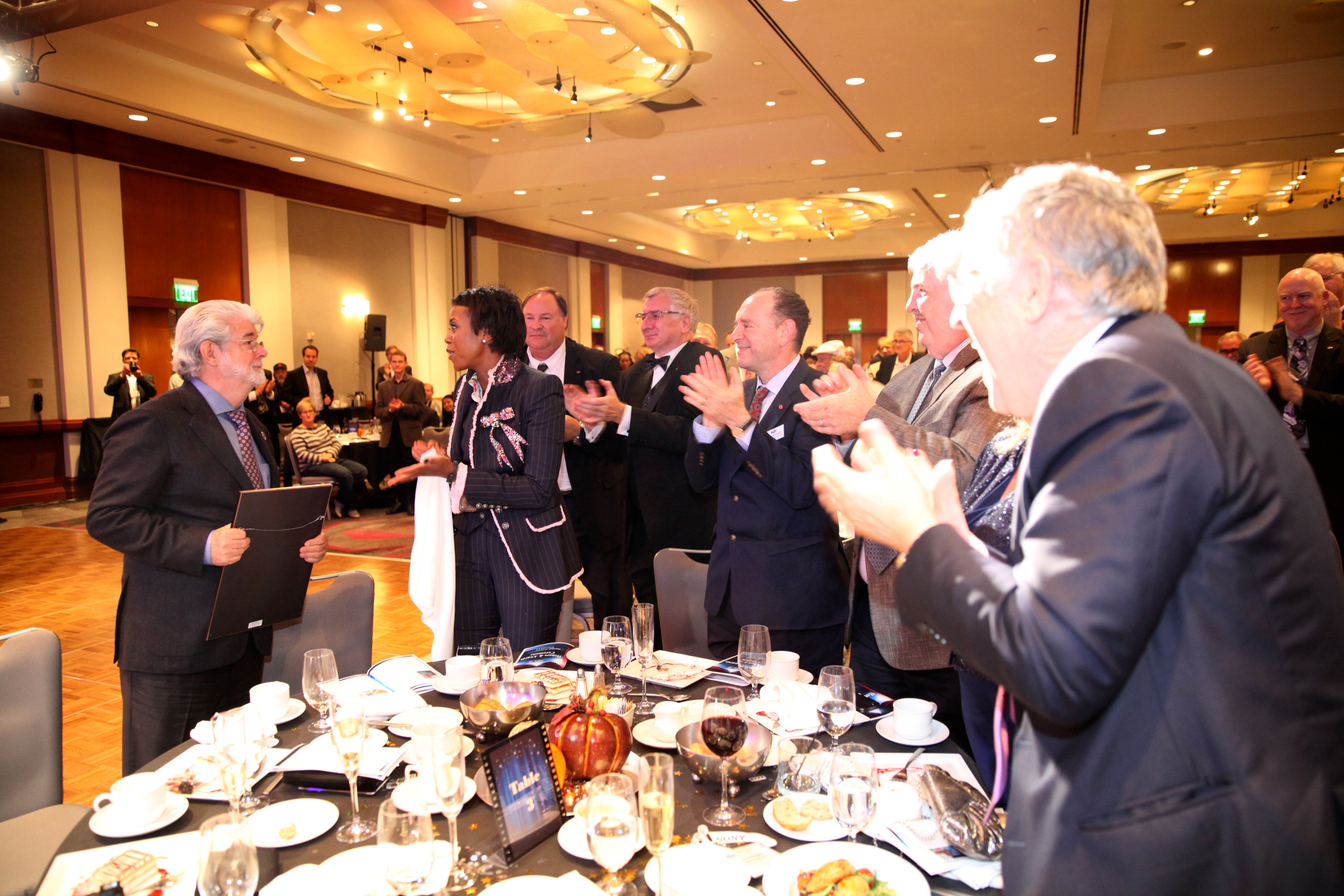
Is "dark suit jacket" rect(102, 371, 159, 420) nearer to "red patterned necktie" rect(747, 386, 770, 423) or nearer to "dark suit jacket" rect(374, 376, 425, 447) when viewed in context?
"dark suit jacket" rect(374, 376, 425, 447)

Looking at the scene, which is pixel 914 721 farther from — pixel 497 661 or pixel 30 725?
pixel 30 725

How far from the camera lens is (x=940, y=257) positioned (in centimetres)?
207

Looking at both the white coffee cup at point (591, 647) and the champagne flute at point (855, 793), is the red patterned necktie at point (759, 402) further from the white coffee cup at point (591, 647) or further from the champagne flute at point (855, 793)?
the champagne flute at point (855, 793)

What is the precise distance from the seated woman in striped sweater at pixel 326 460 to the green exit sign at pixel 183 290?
2.41 meters

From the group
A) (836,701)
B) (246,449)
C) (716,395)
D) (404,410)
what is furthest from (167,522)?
(404,410)

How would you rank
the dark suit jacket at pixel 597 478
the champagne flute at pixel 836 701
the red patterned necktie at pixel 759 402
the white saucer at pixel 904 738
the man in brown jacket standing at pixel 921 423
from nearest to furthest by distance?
the champagne flute at pixel 836 701
the white saucer at pixel 904 738
the man in brown jacket standing at pixel 921 423
the red patterned necktie at pixel 759 402
the dark suit jacket at pixel 597 478

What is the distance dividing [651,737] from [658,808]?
59cm

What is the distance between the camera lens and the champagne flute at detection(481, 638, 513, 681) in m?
1.88

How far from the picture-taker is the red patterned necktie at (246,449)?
2529 mm

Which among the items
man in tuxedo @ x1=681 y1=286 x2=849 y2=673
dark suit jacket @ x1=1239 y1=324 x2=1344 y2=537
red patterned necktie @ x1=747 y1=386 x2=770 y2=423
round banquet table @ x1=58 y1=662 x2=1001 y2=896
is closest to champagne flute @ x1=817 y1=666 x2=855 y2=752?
round banquet table @ x1=58 y1=662 x2=1001 y2=896

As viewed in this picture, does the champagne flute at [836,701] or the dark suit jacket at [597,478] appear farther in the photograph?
the dark suit jacket at [597,478]

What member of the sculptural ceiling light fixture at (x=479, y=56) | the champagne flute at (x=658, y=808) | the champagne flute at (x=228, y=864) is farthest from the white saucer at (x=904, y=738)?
the sculptural ceiling light fixture at (x=479, y=56)

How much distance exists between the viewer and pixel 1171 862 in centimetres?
90

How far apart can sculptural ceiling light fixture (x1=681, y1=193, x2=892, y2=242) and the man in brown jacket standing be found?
11503mm
